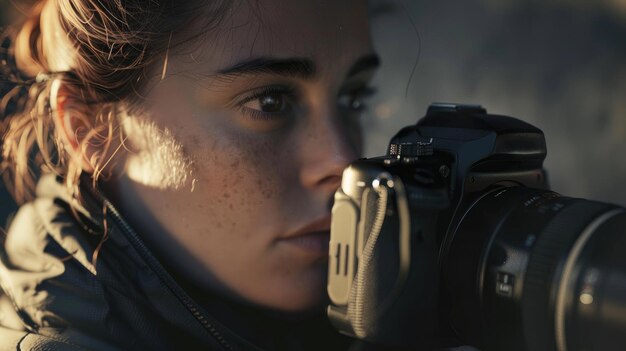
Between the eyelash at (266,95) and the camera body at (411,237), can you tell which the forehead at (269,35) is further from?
the camera body at (411,237)

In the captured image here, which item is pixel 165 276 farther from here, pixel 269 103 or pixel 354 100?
pixel 354 100

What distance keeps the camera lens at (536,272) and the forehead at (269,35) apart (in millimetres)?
248

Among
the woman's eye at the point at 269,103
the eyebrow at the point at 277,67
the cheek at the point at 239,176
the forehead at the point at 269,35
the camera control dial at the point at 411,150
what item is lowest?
the cheek at the point at 239,176

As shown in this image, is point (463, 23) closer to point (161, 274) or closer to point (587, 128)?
point (587, 128)

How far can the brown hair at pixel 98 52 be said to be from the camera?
0.87m

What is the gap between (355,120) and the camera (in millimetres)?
1015

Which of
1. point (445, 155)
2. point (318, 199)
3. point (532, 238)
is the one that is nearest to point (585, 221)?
point (532, 238)

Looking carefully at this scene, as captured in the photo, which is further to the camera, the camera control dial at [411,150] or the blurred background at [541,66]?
the blurred background at [541,66]

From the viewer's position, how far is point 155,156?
89 centimetres

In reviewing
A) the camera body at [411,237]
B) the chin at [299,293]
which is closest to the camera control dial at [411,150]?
the camera body at [411,237]

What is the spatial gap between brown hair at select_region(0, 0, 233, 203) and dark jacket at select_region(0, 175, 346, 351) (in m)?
0.05

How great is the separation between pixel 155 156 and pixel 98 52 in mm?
135

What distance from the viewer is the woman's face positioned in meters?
0.86

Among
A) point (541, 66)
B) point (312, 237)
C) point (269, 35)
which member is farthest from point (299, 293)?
point (541, 66)
